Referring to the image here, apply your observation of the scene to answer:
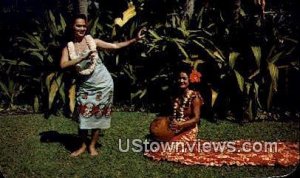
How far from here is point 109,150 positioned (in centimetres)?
471

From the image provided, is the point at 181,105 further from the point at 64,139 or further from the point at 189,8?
the point at 189,8

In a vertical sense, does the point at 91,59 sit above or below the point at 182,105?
above

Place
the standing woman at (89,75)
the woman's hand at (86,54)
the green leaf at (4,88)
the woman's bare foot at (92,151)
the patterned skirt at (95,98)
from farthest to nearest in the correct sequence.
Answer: the green leaf at (4,88), the woman's bare foot at (92,151), the patterned skirt at (95,98), the standing woman at (89,75), the woman's hand at (86,54)

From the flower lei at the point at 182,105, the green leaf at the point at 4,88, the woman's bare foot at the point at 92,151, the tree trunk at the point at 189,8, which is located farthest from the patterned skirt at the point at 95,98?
the tree trunk at the point at 189,8

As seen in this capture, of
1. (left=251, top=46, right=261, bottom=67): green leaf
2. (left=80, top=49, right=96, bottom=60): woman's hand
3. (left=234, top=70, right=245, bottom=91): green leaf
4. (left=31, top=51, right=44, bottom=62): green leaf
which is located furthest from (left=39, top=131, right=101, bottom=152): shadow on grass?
(left=251, top=46, right=261, bottom=67): green leaf

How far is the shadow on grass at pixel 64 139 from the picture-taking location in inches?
191

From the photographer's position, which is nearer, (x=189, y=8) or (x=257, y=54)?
(x=257, y=54)

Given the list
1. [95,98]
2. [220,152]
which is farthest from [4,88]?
[220,152]

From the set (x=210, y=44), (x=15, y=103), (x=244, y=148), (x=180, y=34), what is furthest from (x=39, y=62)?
(x=244, y=148)

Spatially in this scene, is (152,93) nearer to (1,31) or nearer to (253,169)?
(253,169)

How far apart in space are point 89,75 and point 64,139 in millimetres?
1291

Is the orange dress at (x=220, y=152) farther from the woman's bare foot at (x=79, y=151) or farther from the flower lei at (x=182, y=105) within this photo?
the woman's bare foot at (x=79, y=151)

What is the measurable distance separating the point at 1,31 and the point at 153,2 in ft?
9.10

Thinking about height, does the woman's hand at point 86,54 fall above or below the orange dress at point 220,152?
above
